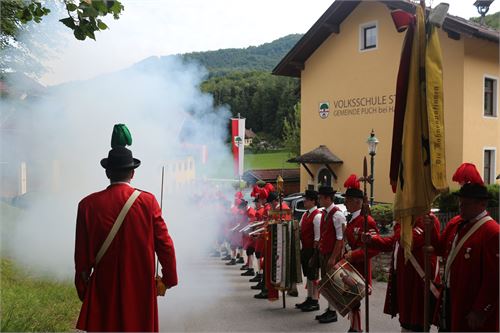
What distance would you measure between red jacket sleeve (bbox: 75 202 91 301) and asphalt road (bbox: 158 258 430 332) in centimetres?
249

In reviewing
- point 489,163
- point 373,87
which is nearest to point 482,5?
point 373,87

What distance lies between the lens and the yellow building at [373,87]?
709 inches

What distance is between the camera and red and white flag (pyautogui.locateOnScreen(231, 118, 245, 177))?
18.2m

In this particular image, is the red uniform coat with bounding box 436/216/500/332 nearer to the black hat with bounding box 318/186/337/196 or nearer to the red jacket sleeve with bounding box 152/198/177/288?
the red jacket sleeve with bounding box 152/198/177/288


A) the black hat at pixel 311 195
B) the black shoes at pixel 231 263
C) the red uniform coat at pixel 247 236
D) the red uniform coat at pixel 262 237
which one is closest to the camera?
the black hat at pixel 311 195

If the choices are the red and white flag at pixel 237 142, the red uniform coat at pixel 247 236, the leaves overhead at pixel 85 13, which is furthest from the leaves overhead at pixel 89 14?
the red and white flag at pixel 237 142

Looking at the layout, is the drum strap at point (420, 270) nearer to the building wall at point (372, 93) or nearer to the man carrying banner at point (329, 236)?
the man carrying banner at point (329, 236)

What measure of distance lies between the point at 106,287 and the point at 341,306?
2764mm

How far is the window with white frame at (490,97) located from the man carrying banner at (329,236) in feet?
→ 52.0

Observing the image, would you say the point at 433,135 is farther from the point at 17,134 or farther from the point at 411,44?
the point at 17,134

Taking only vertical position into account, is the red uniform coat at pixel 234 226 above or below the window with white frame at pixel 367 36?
below

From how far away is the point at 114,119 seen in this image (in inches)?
357

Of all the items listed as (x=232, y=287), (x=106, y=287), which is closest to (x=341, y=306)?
(x=106, y=287)

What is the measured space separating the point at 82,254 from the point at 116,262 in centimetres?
31
